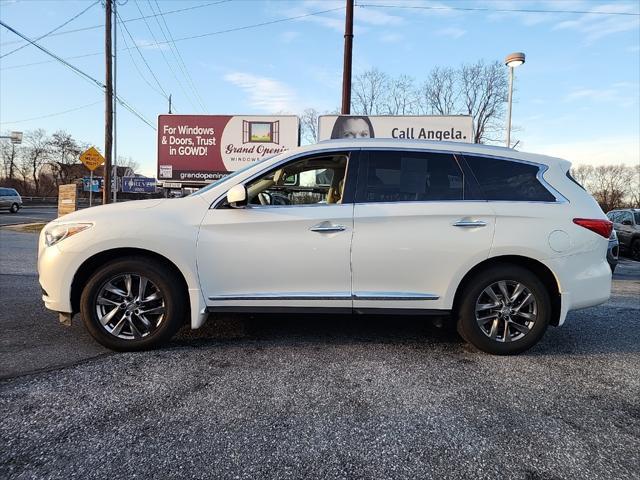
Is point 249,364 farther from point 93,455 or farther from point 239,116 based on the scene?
point 239,116

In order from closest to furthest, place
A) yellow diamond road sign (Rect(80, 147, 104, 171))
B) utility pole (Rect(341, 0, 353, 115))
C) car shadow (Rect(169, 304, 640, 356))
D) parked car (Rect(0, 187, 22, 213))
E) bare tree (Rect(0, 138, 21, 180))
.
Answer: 1. car shadow (Rect(169, 304, 640, 356))
2. utility pole (Rect(341, 0, 353, 115))
3. yellow diamond road sign (Rect(80, 147, 104, 171))
4. parked car (Rect(0, 187, 22, 213))
5. bare tree (Rect(0, 138, 21, 180))

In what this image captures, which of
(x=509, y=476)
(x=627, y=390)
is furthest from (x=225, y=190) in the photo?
(x=627, y=390)

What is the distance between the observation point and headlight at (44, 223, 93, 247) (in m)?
3.43

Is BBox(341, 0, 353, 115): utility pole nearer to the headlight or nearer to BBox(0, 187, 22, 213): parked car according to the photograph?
the headlight

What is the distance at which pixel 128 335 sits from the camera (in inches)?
138

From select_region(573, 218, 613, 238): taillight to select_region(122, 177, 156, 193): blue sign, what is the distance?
56084 millimetres

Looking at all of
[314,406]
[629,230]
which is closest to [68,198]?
[314,406]

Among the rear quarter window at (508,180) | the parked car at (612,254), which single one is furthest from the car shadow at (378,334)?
the rear quarter window at (508,180)

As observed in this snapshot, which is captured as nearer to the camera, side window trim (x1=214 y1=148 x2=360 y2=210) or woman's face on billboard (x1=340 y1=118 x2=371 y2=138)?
side window trim (x1=214 y1=148 x2=360 y2=210)

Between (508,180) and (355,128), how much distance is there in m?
8.95

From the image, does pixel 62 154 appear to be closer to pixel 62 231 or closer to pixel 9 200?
pixel 9 200

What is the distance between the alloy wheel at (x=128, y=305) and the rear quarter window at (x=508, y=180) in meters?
2.92

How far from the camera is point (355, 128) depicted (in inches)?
480

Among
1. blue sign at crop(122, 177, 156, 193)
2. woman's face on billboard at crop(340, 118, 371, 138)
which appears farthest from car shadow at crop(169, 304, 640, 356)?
blue sign at crop(122, 177, 156, 193)
